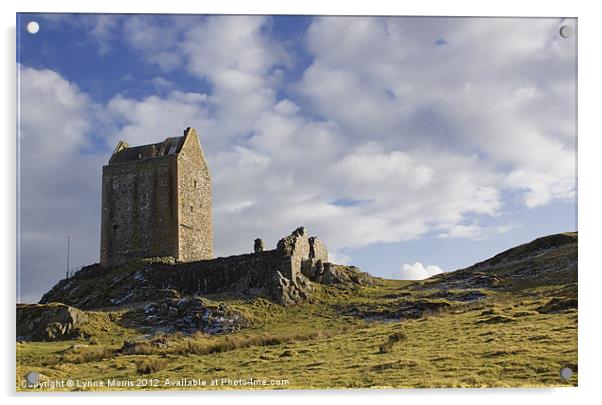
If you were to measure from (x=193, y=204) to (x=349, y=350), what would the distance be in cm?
2047

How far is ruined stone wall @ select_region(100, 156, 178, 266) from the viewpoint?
3803 cm

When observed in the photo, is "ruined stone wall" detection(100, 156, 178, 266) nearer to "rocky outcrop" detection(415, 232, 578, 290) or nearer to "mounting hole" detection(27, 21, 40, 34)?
"rocky outcrop" detection(415, 232, 578, 290)

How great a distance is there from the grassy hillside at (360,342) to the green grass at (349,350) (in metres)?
0.04

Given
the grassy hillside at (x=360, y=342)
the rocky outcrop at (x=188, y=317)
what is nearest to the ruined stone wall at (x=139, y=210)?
the grassy hillside at (x=360, y=342)

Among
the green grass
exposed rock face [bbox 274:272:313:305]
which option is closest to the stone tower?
exposed rock face [bbox 274:272:313:305]

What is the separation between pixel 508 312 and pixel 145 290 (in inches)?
653

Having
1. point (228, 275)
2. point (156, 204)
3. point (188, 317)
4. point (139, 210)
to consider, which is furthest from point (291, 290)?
point (139, 210)

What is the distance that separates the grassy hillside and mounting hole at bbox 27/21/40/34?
7.23m

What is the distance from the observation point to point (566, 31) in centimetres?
1698

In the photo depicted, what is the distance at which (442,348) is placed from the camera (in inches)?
754

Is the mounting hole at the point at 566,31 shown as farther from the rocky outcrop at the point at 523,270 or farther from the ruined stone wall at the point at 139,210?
the ruined stone wall at the point at 139,210

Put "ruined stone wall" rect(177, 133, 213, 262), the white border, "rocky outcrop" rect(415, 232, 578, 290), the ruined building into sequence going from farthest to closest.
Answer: "ruined stone wall" rect(177, 133, 213, 262)
"rocky outcrop" rect(415, 232, 578, 290)
the ruined building
the white border

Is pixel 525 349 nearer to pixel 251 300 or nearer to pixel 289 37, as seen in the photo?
pixel 289 37

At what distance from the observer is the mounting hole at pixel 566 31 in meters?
16.9
